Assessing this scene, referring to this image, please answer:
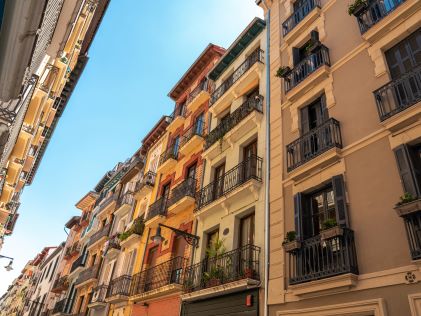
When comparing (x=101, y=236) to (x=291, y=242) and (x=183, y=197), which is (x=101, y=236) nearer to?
(x=183, y=197)

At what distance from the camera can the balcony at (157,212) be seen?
18016 mm

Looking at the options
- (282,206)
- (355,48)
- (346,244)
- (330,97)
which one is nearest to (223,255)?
(282,206)

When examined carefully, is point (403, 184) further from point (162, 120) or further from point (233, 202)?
point (162, 120)

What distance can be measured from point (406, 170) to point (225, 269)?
6.63 meters

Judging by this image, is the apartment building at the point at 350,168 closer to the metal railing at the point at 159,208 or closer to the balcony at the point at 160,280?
the balcony at the point at 160,280

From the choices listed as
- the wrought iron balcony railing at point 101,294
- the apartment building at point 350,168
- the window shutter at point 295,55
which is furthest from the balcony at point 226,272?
the wrought iron balcony railing at point 101,294

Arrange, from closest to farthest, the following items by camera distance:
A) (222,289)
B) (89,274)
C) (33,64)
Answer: (33,64)
(222,289)
(89,274)

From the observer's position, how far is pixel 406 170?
7.41 meters

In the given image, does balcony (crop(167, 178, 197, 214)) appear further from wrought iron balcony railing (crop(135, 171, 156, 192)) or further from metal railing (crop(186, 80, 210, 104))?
metal railing (crop(186, 80, 210, 104))

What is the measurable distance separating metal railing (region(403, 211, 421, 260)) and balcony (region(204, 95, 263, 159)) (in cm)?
773

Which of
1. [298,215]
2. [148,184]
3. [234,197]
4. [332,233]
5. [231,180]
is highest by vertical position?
[148,184]

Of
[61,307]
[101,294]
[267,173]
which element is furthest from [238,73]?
[61,307]

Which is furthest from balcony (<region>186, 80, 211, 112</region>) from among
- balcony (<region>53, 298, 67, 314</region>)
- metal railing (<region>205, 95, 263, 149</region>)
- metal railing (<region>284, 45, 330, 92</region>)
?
balcony (<region>53, 298, 67, 314</region>)

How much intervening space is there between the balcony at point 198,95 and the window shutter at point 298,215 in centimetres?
1115
